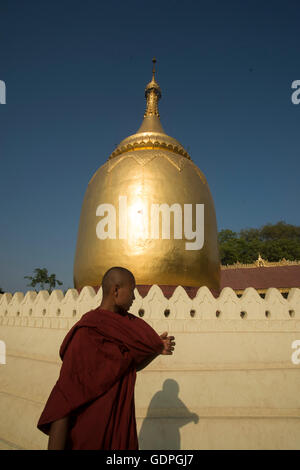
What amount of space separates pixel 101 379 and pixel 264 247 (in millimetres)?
31962

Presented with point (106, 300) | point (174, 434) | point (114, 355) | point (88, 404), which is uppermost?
point (106, 300)

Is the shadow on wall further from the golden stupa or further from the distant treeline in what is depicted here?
the distant treeline

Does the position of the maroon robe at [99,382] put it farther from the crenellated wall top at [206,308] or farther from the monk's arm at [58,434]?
the crenellated wall top at [206,308]

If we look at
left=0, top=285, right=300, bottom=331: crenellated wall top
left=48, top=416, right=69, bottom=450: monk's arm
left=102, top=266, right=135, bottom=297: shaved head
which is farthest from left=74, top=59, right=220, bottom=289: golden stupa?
left=48, top=416, right=69, bottom=450: monk's arm

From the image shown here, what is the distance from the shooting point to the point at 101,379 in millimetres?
1673

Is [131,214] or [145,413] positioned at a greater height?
[131,214]

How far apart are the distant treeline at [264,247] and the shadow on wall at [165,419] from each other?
2555cm

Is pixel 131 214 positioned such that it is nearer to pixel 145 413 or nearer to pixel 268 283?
pixel 145 413

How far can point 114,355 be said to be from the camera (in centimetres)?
172

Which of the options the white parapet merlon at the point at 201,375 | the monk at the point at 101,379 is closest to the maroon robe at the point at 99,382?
the monk at the point at 101,379

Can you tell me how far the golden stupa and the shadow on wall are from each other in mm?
2893
